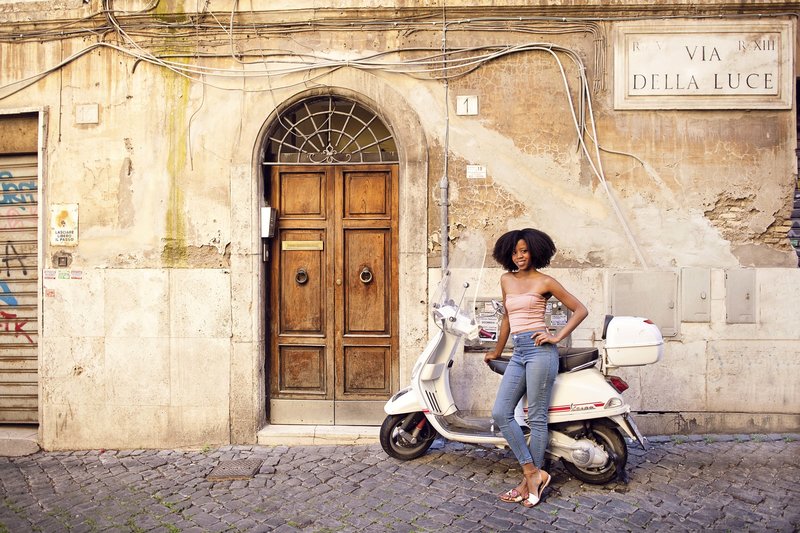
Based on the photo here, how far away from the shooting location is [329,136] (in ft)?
21.5

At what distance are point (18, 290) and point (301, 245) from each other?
286cm

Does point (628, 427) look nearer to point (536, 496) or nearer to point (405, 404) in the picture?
point (536, 496)

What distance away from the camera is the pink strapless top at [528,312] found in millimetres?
4902

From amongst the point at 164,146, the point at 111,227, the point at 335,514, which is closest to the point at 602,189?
the point at 335,514

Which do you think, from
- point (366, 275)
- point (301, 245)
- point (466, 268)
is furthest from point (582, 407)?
point (301, 245)

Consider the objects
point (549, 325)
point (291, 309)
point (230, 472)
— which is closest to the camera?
point (230, 472)

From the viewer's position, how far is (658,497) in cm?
478

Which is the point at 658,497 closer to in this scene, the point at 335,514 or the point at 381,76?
the point at 335,514

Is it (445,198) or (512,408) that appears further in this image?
(445,198)

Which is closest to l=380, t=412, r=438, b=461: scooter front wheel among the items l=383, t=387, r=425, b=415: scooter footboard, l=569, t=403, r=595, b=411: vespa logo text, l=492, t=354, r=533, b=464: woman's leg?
l=383, t=387, r=425, b=415: scooter footboard

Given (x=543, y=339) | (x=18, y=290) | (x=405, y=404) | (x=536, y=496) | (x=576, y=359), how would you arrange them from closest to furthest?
(x=536, y=496), (x=543, y=339), (x=576, y=359), (x=405, y=404), (x=18, y=290)

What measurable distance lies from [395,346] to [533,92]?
8.80 feet

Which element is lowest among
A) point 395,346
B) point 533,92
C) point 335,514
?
point 335,514

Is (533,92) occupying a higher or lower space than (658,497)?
higher
